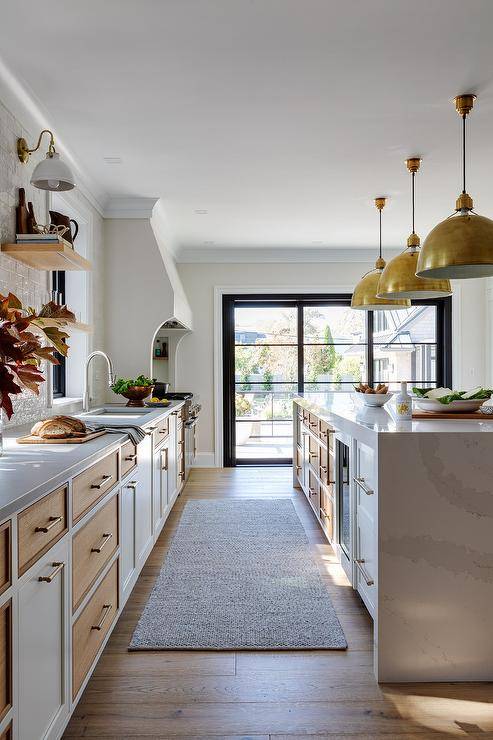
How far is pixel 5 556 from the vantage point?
4.08 feet

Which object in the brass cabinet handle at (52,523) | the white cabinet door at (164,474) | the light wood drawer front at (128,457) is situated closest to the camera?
the brass cabinet handle at (52,523)

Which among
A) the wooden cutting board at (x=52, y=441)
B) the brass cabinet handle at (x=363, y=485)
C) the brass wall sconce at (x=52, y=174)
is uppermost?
the brass wall sconce at (x=52, y=174)

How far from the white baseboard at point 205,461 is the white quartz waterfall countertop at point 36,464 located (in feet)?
13.1

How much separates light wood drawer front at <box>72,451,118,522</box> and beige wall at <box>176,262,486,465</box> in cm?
416

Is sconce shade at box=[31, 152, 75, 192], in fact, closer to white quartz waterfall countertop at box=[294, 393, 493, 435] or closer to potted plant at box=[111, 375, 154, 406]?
white quartz waterfall countertop at box=[294, 393, 493, 435]

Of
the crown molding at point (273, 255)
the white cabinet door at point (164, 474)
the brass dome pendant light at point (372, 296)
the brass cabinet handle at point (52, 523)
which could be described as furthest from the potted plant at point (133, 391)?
the crown molding at point (273, 255)

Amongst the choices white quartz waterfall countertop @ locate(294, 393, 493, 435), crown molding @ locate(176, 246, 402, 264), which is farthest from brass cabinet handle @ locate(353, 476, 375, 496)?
crown molding @ locate(176, 246, 402, 264)

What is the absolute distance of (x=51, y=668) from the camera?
5.00 ft

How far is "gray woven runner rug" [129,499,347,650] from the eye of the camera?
2.42 metres

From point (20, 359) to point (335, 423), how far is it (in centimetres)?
185

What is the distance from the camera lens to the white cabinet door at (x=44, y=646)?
1334 millimetres

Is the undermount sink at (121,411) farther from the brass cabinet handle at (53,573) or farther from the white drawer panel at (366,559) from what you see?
the brass cabinet handle at (53,573)

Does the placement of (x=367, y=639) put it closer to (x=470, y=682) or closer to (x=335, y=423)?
(x=470, y=682)

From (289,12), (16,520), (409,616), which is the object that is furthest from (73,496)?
(289,12)
